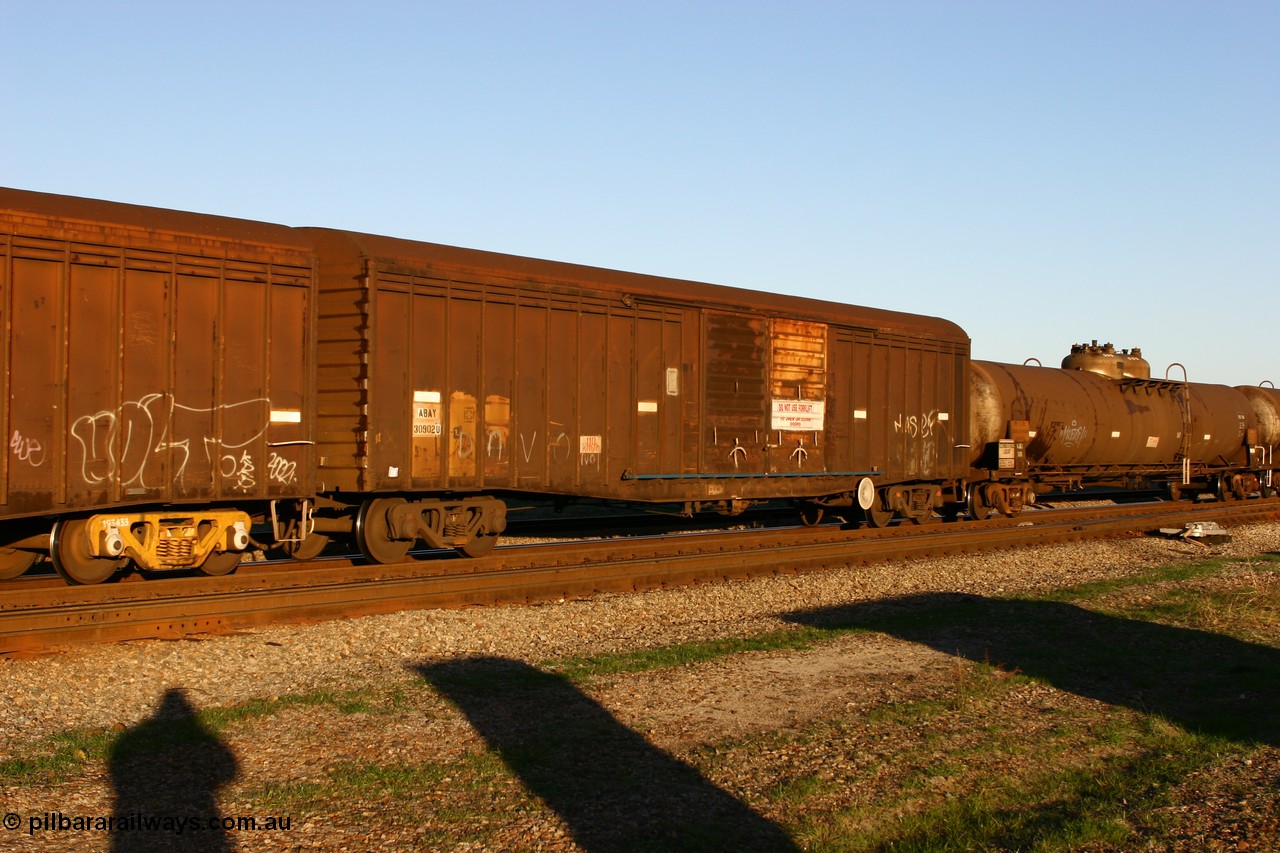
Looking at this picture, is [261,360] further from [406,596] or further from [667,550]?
[667,550]

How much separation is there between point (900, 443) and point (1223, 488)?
48.7 ft

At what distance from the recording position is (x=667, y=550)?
52.1 feet

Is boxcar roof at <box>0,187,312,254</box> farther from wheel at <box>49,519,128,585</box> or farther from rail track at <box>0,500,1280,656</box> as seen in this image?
rail track at <box>0,500,1280,656</box>

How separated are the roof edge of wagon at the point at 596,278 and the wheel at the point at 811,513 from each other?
143 inches

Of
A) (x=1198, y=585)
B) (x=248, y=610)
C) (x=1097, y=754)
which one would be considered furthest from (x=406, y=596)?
(x=1198, y=585)

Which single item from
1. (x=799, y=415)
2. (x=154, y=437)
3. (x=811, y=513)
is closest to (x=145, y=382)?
(x=154, y=437)

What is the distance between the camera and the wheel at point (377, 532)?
532 inches

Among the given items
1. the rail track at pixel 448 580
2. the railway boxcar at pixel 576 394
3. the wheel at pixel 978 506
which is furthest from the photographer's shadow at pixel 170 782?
the wheel at pixel 978 506

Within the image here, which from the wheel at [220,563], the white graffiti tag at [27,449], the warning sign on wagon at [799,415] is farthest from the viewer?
the warning sign on wagon at [799,415]

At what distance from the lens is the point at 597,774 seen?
632 centimetres

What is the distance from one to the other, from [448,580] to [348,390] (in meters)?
2.62

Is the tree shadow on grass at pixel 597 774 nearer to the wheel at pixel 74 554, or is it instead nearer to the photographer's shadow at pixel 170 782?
the photographer's shadow at pixel 170 782

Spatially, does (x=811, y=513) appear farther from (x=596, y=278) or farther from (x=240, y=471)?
(x=240, y=471)

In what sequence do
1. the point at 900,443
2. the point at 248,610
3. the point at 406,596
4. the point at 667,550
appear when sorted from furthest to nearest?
the point at 900,443, the point at 667,550, the point at 406,596, the point at 248,610
